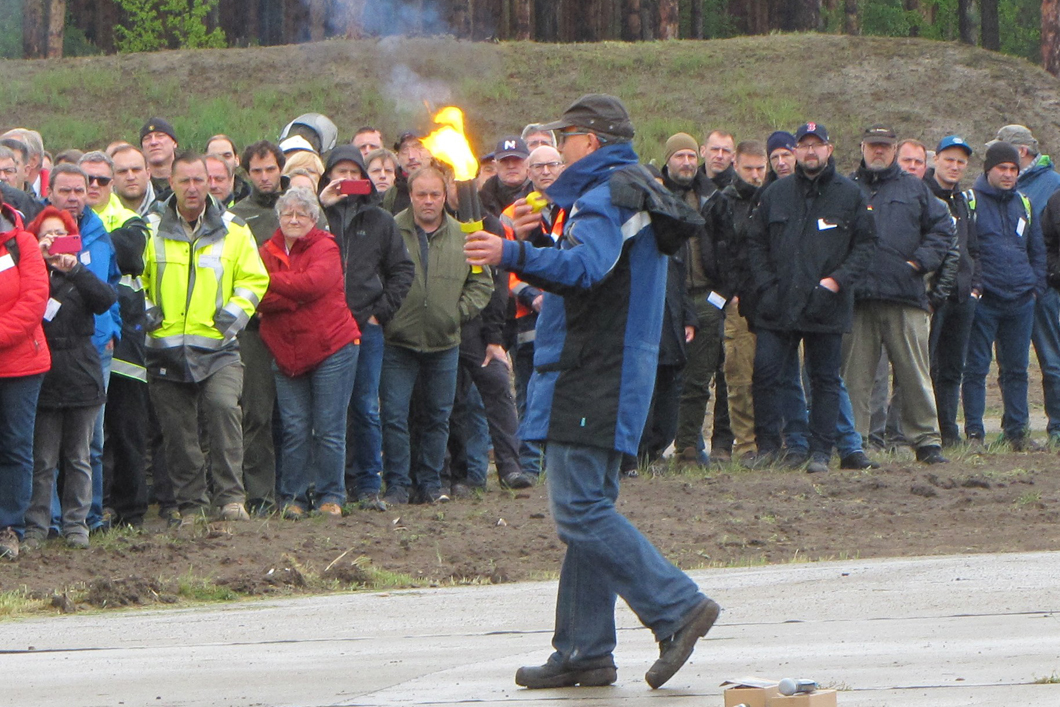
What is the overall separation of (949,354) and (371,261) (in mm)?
5599

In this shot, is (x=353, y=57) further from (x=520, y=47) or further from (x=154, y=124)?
(x=154, y=124)

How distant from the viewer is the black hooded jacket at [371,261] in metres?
11.2

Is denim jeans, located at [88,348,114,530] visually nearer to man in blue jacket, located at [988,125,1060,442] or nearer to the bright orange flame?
the bright orange flame

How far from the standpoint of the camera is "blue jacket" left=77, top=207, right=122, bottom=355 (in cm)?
1001

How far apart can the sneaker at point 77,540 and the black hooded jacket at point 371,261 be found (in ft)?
7.76

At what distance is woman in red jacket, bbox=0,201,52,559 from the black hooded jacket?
7.56 ft

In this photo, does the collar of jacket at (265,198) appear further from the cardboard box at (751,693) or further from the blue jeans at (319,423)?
A: the cardboard box at (751,693)

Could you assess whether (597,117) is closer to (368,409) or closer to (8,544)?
(8,544)

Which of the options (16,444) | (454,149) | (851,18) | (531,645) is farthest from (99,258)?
(851,18)

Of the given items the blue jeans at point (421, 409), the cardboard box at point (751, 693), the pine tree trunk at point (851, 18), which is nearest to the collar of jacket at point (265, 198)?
the blue jeans at point (421, 409)

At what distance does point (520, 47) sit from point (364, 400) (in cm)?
2775

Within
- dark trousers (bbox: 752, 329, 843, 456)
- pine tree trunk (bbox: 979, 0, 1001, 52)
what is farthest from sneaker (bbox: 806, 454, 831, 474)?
pine tree trunk (bbox: 979, 0, 1001, 52)

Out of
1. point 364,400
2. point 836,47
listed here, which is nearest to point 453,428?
point 364,400

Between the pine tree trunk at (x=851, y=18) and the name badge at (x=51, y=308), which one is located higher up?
the pine tree trunk at (x=851, y=18)
